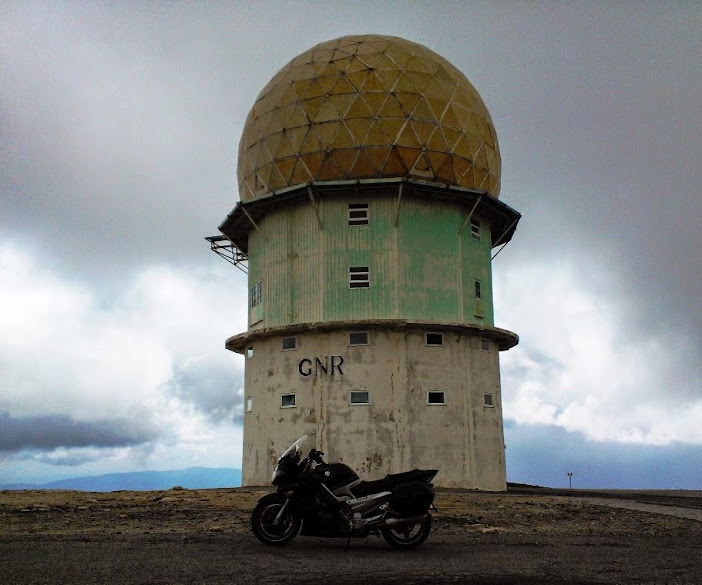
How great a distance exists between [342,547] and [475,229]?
1808 cm

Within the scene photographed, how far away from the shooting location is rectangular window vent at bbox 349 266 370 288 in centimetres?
2483

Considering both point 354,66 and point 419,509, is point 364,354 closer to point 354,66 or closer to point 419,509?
point 354,66

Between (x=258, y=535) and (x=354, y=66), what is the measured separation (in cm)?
1960

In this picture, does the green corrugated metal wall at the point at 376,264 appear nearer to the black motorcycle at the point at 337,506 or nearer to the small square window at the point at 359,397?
the small square window at the point at 359,397

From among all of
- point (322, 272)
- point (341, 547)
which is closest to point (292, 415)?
point (322, 272)

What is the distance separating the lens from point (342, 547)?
35.3 feet

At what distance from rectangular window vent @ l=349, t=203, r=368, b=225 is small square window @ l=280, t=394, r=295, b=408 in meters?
6.06

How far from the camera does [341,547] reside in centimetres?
1077

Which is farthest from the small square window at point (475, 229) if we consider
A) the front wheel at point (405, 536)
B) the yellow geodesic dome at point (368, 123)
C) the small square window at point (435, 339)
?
the front wheel at point (405, 536)

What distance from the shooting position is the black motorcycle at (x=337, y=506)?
34.1 feet

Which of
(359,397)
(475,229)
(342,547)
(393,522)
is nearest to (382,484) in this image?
(393,522)

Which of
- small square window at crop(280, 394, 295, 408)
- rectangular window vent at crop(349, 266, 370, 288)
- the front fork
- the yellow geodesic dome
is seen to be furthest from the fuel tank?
the yellow geodesic dome

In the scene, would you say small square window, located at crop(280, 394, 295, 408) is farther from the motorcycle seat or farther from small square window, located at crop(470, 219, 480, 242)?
the motorcycle seat

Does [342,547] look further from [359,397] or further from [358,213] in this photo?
[358,213]
